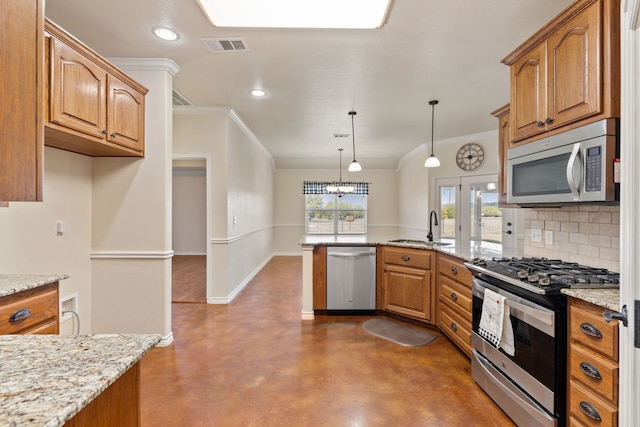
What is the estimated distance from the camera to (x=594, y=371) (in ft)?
4.60

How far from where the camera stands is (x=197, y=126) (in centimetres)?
405

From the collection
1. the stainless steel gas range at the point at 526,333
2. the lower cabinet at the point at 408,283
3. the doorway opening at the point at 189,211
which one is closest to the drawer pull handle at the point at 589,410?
the stainless steel gas range at the point at 526,333

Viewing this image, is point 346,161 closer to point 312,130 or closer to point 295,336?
point 312,130

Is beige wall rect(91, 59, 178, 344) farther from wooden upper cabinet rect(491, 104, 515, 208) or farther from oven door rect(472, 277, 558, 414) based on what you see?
wooden upper cabinet rect(491, 104, 515, 208)

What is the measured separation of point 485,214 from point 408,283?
3.07m

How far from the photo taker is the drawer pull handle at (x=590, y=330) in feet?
4.53

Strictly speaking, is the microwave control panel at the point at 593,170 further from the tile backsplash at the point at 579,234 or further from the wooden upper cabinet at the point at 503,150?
the wooden upper cabinet at the point at 503,150

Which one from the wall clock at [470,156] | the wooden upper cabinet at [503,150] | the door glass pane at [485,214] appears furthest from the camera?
the wall clock at [470,156]

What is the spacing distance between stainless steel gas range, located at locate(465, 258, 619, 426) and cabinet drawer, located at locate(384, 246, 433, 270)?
0.91 meters

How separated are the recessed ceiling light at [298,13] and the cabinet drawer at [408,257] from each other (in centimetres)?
211

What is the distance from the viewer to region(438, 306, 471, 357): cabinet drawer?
8.24 ft

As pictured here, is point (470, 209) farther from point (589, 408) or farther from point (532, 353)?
point (589, 408)

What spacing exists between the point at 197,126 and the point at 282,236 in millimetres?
4732

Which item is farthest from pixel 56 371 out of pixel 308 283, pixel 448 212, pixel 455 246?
pixel 448 212
